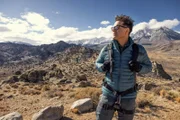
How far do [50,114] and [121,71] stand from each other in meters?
5.78

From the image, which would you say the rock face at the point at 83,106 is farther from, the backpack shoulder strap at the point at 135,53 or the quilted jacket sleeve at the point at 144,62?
the backpack shoulder strap at the point at 135,53

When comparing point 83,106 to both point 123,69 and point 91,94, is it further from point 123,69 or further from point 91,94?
point 123,69

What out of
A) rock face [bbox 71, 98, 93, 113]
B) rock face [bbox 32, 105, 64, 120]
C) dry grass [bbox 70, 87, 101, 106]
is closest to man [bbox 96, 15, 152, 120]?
rock face [bbox 32, 105, 64, 120]

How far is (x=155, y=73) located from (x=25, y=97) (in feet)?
114

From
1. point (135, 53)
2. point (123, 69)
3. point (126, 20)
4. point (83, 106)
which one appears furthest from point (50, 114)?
point (126, 20)

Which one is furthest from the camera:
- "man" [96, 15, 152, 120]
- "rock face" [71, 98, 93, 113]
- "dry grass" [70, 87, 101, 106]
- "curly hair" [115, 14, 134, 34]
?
"dry grass" [70, 87, 101, 106]

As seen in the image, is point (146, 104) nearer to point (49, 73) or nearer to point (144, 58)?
point (144, 58)

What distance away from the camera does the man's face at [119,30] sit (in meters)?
4.28

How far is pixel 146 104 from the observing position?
1190cm

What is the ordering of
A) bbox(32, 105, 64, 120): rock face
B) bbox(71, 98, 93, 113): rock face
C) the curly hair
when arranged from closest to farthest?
the curly hair, bbox(32, 105, 64, 120): rock face, bbox(71, 98, 93, 113): rock face

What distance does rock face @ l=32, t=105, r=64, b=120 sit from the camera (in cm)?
898

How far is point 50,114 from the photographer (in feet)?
30.1

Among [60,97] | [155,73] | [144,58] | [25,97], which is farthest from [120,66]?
[155,73]

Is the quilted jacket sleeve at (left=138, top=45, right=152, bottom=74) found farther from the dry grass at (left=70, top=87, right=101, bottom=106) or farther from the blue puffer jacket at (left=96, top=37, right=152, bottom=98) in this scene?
the dry grass at (left=70, top=87, right=101, bottom=106)
